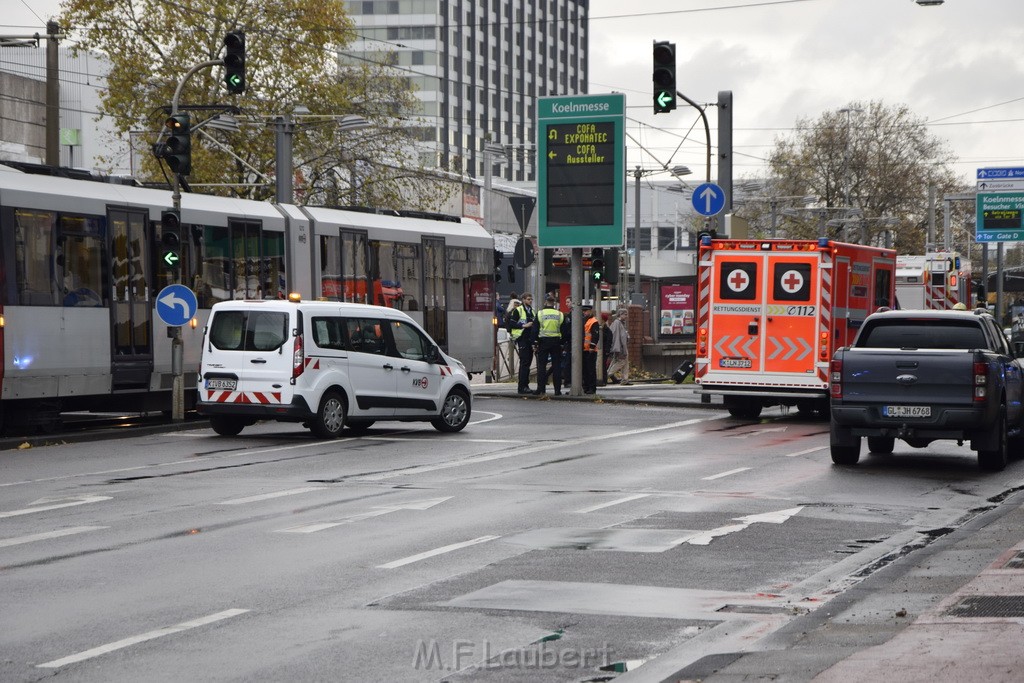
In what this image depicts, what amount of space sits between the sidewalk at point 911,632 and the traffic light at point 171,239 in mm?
14909

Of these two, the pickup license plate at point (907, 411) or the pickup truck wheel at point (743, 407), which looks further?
the pickup truck wheel at point (743, 407)

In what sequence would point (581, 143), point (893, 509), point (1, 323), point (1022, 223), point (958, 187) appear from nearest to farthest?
point (893, 509)
point (1, 323)
point (581, 143)
point (1022, 223)
point (958, 187)

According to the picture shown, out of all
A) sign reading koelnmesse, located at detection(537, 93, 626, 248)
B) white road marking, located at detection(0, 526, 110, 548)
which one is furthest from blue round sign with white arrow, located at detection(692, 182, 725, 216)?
white road marking, located at detection(0, 526, 110, 548)

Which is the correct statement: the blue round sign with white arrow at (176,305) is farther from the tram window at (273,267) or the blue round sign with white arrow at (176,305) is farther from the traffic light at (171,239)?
the tram window at (273,267)

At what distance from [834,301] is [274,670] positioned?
64.0ft

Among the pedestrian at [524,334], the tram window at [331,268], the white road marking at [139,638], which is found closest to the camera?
the white road marking at [139,638]

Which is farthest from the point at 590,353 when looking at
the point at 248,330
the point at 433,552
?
the point at 433,552

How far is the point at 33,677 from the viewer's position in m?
6.83

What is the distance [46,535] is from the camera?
11562mm

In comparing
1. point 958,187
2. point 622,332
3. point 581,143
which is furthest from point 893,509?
point 958,187

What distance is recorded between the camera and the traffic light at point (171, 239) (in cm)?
2366

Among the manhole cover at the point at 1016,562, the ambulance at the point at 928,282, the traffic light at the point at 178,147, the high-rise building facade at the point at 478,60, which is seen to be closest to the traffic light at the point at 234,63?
the traffic light at the point at 178,147

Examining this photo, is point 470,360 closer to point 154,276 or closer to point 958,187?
point 154,276

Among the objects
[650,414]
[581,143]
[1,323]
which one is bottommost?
[650,414]
